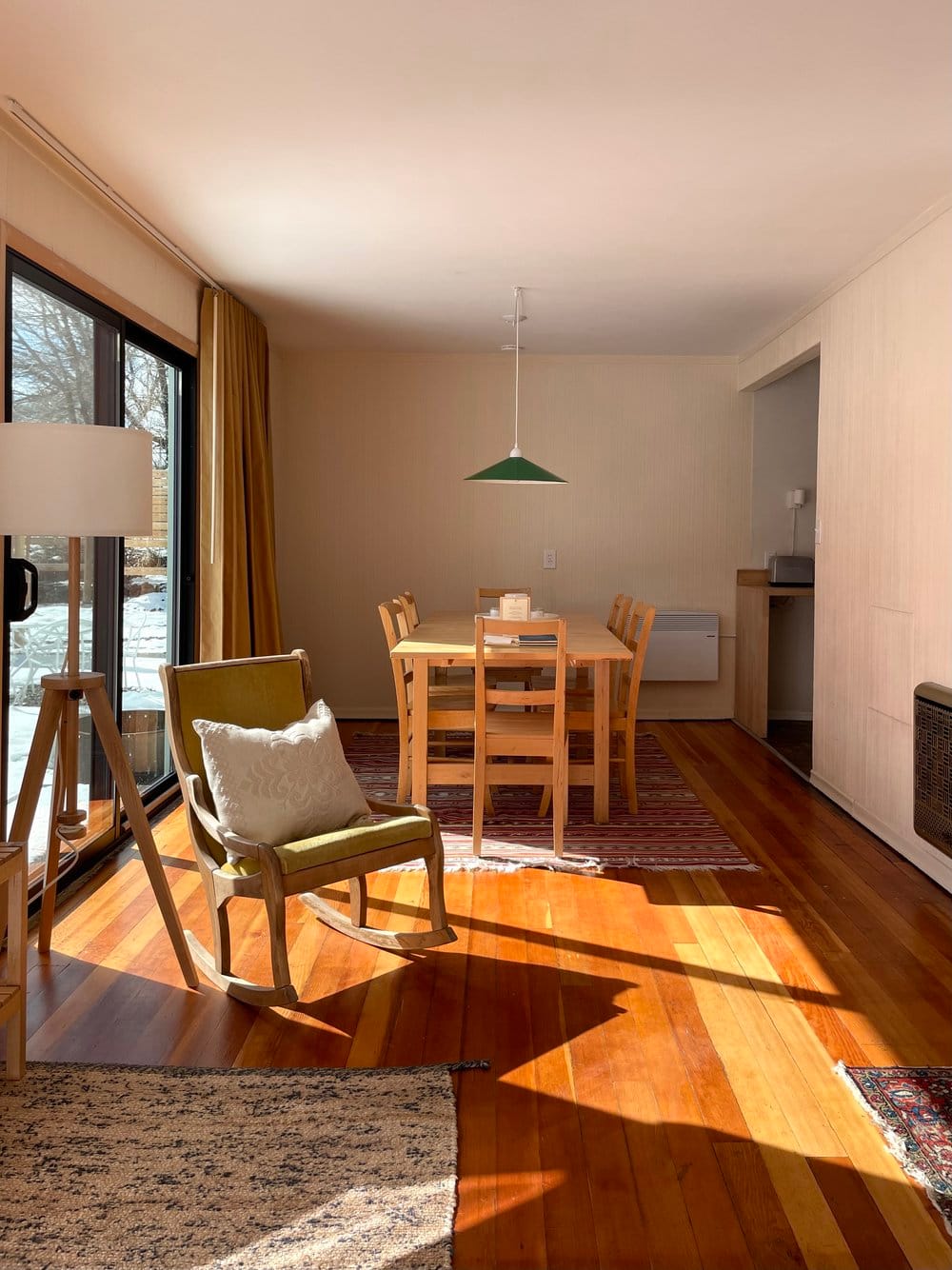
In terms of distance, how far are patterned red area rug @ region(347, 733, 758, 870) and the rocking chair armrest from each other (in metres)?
1.33

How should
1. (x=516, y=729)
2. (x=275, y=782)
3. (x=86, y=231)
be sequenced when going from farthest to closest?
1. (x=516, y=729)
2. (x=86, y=231)
3. (x=275, y=782)

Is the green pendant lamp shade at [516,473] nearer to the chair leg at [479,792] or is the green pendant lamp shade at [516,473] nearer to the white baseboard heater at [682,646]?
the chair leg at [479,792]

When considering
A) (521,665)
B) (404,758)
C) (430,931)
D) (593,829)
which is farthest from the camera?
(404,758)

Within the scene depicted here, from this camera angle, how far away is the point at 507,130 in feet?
10.6

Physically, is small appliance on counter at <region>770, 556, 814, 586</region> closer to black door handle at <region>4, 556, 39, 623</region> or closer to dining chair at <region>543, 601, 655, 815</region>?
dining chair at <region>543, 601, 655, 815</region>

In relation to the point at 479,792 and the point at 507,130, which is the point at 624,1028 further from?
the point at 507,130

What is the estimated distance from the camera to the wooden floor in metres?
1.91

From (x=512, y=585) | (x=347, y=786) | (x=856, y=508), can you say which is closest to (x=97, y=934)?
(x=347, y=786)

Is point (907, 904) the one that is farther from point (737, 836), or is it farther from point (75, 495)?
point (75, 495)

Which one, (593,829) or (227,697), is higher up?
(227,697)

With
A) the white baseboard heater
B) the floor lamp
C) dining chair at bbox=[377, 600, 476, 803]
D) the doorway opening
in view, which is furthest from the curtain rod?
the doorway opening

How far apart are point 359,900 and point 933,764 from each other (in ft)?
6.75

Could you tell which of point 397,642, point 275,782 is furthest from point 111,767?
point 397,642

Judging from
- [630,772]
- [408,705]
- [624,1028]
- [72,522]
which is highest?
[72,522]
